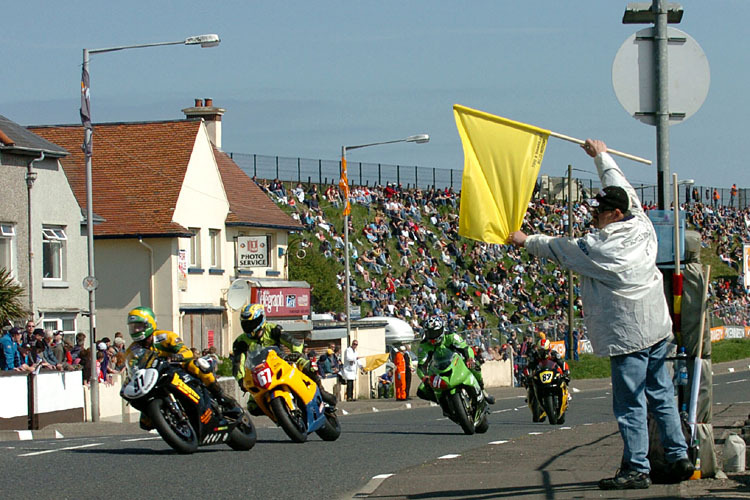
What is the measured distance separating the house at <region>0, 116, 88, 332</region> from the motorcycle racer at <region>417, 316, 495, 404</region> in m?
17.6

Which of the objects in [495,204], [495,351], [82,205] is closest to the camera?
[495,204]

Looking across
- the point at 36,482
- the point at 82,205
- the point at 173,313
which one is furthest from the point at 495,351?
the point at 36,482

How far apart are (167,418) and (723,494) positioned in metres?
6.44

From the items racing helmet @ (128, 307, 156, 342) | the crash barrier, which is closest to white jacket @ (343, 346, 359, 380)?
the crash barrier

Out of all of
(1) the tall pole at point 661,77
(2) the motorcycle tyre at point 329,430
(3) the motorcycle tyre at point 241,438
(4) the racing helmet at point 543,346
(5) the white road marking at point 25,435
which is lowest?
(5) the white road marking at point 25,435

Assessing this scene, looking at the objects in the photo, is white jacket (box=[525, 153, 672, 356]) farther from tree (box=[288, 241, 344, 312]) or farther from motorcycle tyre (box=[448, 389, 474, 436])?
tree (box=[288, 241, 344, 312])

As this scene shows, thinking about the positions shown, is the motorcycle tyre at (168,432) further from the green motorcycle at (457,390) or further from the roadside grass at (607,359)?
the roadside grass at (607,359)

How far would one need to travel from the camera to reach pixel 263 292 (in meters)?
44.3

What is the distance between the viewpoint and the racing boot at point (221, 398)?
43.0ft

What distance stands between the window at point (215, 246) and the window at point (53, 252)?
30.0 ft

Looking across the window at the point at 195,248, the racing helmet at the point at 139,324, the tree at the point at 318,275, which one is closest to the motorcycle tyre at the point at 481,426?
the racing helmet at the point at 139,324

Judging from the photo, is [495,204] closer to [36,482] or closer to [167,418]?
[36,482]

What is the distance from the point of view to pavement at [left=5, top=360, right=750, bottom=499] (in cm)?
780

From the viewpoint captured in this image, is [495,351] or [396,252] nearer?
[495,351]
